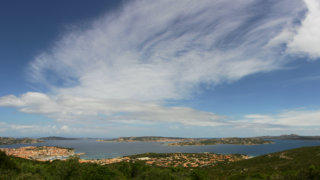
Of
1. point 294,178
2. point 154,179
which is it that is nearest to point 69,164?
point 154,179

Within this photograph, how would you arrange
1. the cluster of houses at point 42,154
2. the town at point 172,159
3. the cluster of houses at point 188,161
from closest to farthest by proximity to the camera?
the cluster of houses at point 188,161, the town at point 172,159, the cluster of houses at point 42,154

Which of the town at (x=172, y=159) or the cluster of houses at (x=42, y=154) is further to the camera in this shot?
the cluster of houses at (x=42, y=154)

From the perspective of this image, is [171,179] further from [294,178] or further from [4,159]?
[4,159]

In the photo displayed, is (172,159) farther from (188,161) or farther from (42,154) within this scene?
(42,154)

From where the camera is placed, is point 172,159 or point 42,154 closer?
point 172,159

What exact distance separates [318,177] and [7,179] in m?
25.2

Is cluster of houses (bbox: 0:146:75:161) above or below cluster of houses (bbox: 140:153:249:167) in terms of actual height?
below

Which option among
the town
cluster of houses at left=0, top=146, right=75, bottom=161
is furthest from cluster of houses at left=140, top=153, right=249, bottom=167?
cluster of houses at left=0, top=146, right=75, bottom=161

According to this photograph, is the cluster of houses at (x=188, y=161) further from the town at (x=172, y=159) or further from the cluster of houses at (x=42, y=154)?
the cluster of houses at (x=42, y=154)

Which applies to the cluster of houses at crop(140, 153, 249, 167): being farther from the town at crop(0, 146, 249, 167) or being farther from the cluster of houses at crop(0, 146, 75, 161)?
the cluster of houses at crop(0, 146, 75, 161)

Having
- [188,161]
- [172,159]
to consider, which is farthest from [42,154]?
[188,161]

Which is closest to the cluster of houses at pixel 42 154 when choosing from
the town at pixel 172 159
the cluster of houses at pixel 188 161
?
the town at pixel 172 159

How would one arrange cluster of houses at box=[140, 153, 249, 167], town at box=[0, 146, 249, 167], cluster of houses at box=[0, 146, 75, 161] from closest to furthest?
cluster of houses at box=[140, 153, 249, 167] < town at box=[0, 146, 249, 167] < cluster of houses at box=[0, 146, 75, 161]

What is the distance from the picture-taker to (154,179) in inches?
650
